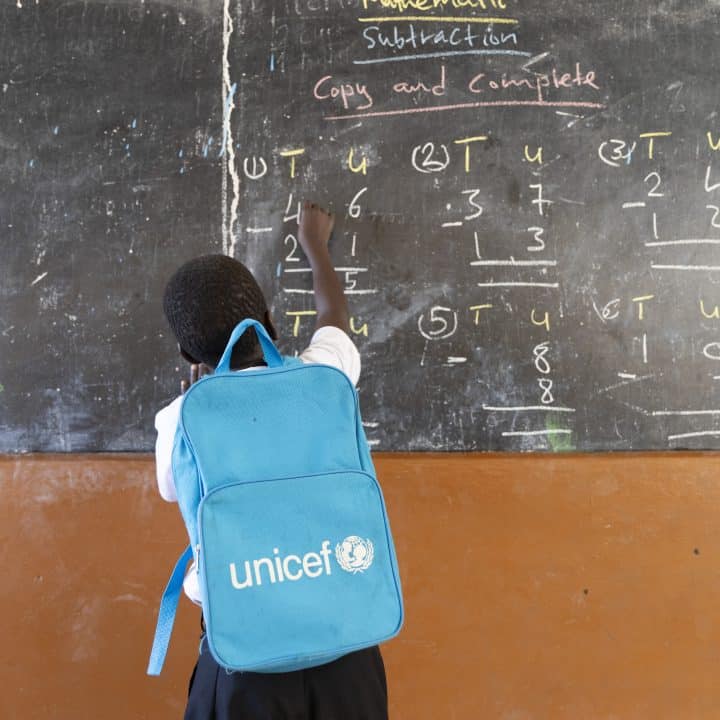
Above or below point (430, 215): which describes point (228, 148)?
above

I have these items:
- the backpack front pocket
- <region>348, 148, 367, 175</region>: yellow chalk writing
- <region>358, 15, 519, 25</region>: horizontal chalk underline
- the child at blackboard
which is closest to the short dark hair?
the child at blackboard

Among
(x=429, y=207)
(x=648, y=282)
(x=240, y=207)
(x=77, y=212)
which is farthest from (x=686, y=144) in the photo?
(x=77, y=212)

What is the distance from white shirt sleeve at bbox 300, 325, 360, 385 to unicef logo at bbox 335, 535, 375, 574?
0.30 metres

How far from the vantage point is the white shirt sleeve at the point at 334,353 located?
4.22ft

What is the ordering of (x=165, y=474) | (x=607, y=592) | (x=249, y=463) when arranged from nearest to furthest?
(x=249, y=463) → (x=165, y=474) → (x=607, y=592)

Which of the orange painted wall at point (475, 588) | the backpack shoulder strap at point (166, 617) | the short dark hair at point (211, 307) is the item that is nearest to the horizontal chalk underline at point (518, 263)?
the orange painted wall at point (475, 588)

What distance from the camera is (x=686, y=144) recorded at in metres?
1.88

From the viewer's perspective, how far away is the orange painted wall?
1.86 m

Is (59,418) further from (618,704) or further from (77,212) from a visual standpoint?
(618,704)

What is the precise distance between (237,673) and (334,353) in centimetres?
55

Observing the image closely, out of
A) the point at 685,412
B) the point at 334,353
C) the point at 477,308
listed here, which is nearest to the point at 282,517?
the point at 334,353

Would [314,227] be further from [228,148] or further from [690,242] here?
[690,242]

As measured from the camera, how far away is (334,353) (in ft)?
4.29

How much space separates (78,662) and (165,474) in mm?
1006
